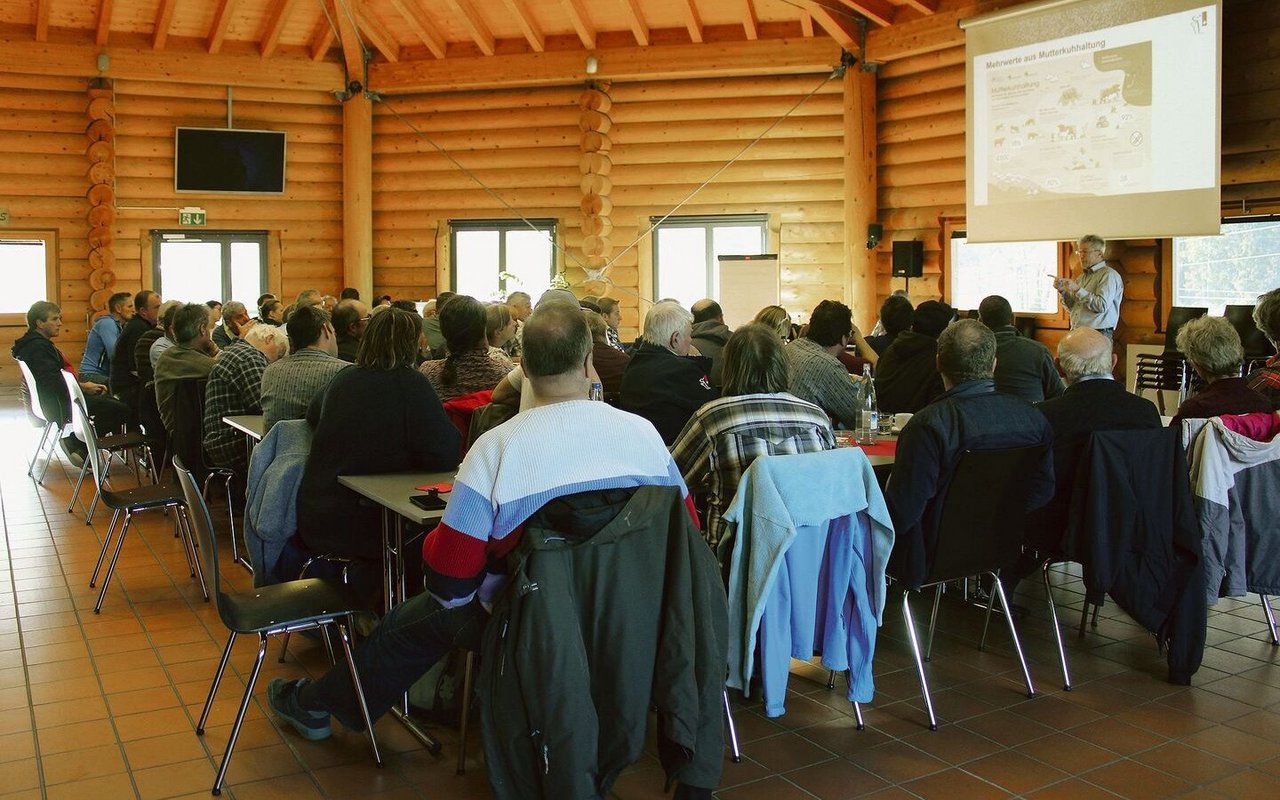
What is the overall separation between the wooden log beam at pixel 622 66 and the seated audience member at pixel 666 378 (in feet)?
25.1

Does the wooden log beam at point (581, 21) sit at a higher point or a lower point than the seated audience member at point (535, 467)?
higher

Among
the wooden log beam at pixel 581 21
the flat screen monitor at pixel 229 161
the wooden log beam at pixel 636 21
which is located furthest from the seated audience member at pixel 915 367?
the flat screen monitor at pixel 229 161

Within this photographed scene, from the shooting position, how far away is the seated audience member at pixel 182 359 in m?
6.02

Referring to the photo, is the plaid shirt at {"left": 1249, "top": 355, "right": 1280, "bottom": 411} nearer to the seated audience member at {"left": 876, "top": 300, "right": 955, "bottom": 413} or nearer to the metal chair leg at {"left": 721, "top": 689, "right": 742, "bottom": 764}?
the seated audience member at {"left": 876, "top": 300, "right": 955, "bottom": 413}

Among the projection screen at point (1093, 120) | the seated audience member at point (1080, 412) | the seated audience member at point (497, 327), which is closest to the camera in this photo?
the seated audience member at point (1080, 412)

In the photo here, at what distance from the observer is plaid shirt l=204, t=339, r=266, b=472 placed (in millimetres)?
5480

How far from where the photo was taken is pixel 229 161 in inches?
519

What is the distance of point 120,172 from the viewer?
42.8 ft

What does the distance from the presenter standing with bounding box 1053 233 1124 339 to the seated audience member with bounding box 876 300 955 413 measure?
2.46m

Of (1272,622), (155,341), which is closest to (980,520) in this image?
(1272,622)

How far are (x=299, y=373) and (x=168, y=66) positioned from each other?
977 cm

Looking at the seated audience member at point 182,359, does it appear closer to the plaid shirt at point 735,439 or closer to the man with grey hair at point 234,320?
the man with grey hair at point 234,320

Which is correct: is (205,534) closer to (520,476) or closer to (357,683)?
(357,683)

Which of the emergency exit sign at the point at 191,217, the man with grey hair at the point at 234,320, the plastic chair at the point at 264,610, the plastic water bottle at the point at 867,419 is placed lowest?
the plastic chair at the point at 264,610
